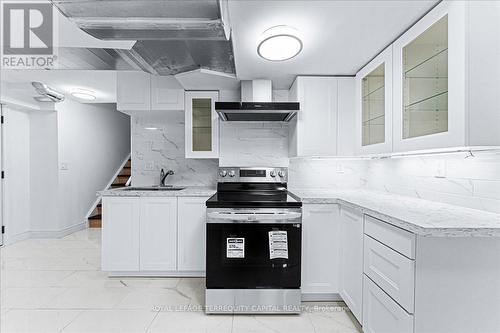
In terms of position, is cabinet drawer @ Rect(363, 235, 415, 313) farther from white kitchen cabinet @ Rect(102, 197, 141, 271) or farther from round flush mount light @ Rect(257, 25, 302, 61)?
white kitchen cabinet @ Rect(102, 197, 141, 271)

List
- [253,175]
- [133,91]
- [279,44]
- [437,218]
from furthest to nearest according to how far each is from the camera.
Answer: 1. [133,91]
2. [253,175]
3. [279,44]
4. [437,218]

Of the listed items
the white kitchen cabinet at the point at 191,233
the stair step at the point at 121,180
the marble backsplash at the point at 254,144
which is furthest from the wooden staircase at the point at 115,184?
the marble backsplash at the point at 254,144

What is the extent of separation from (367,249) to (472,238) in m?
0.61

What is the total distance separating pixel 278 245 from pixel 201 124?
1.63m

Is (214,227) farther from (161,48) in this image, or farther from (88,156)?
(88,156)

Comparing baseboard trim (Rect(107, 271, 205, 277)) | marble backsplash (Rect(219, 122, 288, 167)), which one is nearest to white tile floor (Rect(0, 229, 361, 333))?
baseboard trim (Rect(107, 271, 205, 277))

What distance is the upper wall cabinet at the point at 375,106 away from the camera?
211 cm

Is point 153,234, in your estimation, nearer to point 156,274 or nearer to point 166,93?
point 156,274

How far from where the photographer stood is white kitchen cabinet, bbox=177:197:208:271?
288 centimetres

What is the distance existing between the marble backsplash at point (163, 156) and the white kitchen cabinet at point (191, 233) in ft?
2.18

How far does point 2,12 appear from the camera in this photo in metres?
1.95

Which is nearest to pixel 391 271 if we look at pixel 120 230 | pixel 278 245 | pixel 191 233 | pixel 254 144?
pixel 278 245

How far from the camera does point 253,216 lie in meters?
2.22

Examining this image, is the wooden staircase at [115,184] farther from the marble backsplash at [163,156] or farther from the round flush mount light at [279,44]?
the round flush mount light at [279,44]
